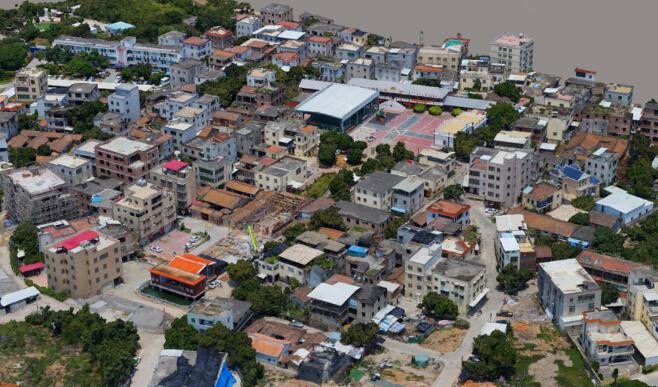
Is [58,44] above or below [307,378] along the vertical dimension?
above

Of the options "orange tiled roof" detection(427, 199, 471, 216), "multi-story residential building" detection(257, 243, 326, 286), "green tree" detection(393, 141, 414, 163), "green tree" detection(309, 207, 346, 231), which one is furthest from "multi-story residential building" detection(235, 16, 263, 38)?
"multi-story residential building" detection(257, 243, 326, 286)

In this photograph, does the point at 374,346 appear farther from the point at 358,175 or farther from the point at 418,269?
the point at 358,175

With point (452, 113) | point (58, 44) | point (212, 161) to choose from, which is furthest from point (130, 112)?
point (452, 113)

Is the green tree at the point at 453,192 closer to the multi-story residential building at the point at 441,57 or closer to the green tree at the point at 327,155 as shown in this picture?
the green tree at the point at 327,155

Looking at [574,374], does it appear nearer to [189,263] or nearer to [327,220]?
[327,220]

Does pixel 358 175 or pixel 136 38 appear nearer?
pixel 358 175

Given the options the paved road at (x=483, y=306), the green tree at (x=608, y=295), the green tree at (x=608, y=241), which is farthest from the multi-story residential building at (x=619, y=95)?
the green tree at (x=608, y=295)
